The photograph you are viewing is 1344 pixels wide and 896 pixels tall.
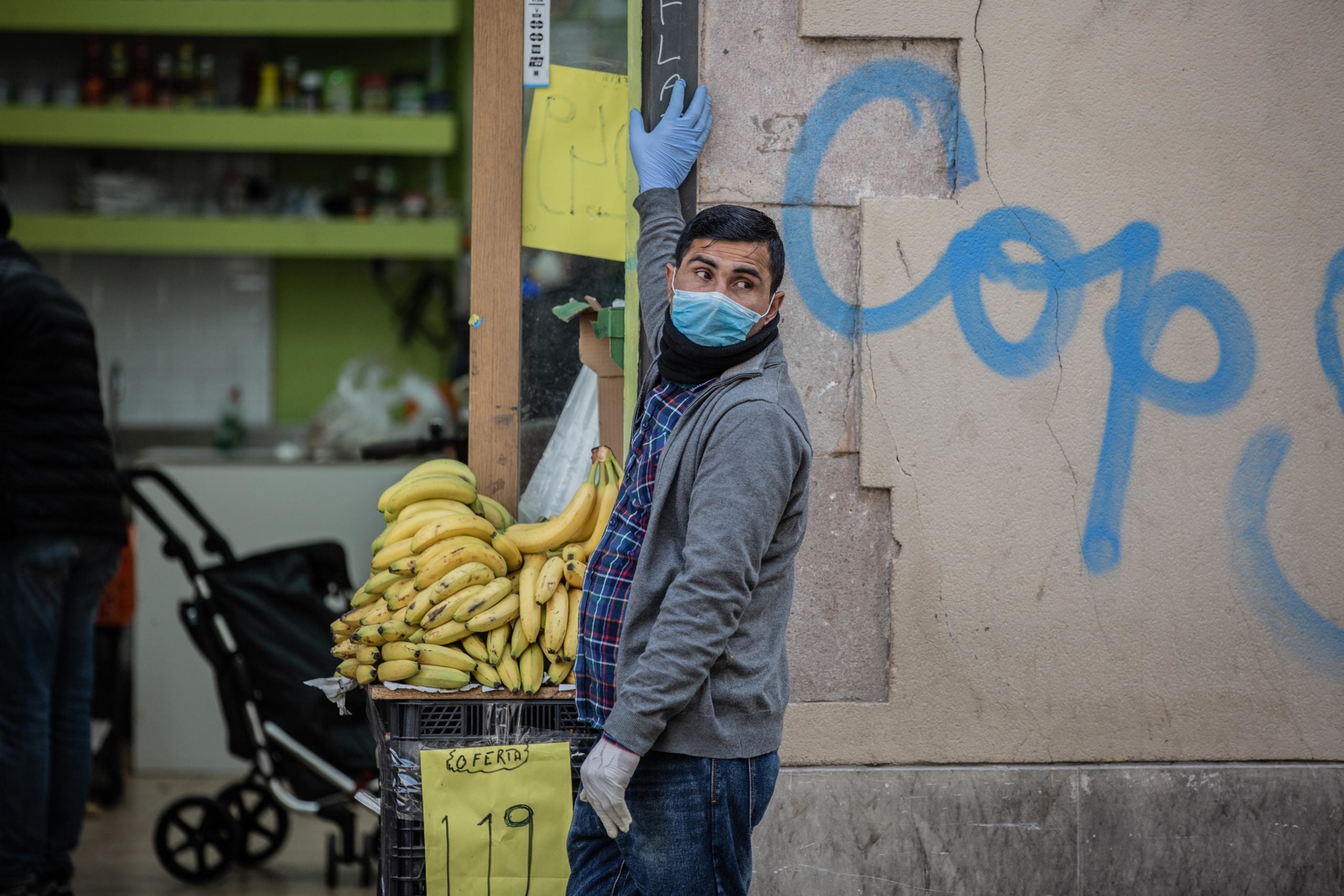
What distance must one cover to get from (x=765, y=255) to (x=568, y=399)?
1.36m

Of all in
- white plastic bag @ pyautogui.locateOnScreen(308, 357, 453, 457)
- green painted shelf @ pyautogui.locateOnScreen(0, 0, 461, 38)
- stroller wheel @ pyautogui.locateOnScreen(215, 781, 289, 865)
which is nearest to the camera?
stroller wheel @ pyautogui.locateOnScreen(215, 781, 289, 865)

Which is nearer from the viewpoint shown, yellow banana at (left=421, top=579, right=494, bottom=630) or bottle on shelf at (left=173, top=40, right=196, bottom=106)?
yellow banana at (left=421, top=579, right=494, bottom=630)

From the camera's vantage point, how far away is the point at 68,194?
27.8 feet

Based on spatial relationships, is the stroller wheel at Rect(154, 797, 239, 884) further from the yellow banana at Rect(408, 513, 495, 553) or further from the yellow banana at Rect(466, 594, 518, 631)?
the yellow banana at Rect(466, 594, 518, 631)

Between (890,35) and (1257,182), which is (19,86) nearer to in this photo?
(890,35)

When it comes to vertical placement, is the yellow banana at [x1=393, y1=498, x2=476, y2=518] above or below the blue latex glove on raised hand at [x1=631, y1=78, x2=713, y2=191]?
below

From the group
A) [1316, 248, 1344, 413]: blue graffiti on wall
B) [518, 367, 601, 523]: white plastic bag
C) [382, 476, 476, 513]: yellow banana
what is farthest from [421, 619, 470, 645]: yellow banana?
[1316, 248, 1344, 413]: blue graffiti on wall

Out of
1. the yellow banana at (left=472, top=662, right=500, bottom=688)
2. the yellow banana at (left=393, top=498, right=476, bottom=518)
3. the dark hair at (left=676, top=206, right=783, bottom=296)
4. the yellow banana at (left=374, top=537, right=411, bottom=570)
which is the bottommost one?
the yellow banana at (left=472, top=662, right=500, bottom=688)

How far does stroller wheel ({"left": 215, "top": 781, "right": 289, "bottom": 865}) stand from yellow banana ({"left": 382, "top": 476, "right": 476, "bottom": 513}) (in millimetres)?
2016

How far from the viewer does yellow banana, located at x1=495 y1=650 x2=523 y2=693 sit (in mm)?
2934

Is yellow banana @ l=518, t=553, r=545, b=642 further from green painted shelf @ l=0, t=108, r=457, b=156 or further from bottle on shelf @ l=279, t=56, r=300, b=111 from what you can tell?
bottle on shelf @ l=279, t=56, r=300, b=111

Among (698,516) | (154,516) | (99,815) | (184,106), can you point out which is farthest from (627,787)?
→ (184,106)

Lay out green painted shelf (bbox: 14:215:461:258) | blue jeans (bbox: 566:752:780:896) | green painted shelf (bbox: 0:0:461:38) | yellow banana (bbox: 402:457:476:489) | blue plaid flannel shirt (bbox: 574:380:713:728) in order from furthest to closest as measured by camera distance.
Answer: green painted shelf (bbox: 14:215:461:258)
green painted shelf (bbox: 0:0:461:38)
yellow banana (bbox: 402:457:476:489)
blue plaid flannel shirt (bbox: 574:380:713:728)
blue jeans (bbox: 566:752:780:896)

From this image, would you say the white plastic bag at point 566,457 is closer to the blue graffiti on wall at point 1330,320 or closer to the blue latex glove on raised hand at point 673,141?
the blue latex glove on raised hand at point 673,141
